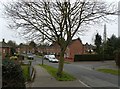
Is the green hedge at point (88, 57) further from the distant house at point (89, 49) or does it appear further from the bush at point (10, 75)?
the bush at point (10, 75)

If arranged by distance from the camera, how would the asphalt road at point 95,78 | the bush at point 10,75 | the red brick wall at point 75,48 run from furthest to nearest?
the red brick wall at point 75,48 → the asphalt road at point 95,78 → the bush at point 10,75

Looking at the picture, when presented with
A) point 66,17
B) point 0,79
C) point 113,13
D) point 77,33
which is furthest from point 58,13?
point 0,79

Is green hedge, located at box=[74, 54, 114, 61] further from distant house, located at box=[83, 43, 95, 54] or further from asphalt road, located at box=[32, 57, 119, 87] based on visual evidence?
asphalt road, located at box=[32, 57, 119, 87]

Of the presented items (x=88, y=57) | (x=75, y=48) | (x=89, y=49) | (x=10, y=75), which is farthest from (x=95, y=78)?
(x=89, y=49)

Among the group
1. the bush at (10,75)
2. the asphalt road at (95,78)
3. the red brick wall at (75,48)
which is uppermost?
the red brick wall at (75,48)

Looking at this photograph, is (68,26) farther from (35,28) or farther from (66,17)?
(35,28)

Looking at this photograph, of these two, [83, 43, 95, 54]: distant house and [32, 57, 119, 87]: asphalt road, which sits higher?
[83, 43, 95, 54]: distant house

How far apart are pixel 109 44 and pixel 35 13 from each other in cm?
4689

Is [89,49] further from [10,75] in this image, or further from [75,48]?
[10,75]

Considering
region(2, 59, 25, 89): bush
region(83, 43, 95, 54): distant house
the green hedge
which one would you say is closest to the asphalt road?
region(2, 59, 25, 89): bush

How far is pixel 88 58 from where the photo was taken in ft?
220

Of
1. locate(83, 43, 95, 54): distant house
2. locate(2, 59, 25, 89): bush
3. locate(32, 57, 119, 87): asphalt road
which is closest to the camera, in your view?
locate(2, 59, 25, 89): bush

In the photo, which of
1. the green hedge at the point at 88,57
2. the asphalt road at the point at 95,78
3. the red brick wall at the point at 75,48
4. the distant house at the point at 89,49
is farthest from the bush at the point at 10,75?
the distant house at the point at 89,49

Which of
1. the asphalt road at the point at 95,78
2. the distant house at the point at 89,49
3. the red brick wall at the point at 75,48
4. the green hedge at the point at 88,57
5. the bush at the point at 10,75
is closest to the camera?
the bush at the point at 10,75
